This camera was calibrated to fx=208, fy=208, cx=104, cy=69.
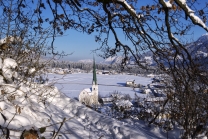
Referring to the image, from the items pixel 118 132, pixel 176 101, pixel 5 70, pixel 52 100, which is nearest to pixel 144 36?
pixel 176 101

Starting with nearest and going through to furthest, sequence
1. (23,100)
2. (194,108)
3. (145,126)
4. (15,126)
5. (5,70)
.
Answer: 1. (15,126)
2. (5,70)
3. (23,100)
4. (194,108)
5. (145,126)

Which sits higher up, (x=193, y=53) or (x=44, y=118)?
(x=193, y=53)

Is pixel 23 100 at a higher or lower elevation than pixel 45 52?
lower

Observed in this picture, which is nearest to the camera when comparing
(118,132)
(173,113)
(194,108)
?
(118,132)

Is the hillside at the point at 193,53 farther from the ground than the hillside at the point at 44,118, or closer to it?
farther from the ground

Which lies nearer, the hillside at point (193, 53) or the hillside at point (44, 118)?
the hillside at point (44, 118)

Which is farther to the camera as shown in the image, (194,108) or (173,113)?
(173,113)

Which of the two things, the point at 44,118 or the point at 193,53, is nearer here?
the point at 44,118

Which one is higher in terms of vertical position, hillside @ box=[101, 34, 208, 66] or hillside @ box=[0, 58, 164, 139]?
hillside @ box=[101, 34, 208, 66]

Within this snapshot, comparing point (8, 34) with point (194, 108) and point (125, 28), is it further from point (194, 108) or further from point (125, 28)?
point (194, 108)

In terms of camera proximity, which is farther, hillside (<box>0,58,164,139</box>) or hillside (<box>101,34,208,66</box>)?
hillside (<box>101,34,208,66</box>)

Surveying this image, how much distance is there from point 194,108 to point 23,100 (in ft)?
11.6

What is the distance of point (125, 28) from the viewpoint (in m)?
5.49

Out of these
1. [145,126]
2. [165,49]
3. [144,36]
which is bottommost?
[145,126]
